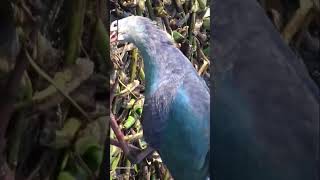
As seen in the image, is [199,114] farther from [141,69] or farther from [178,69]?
[141,69]

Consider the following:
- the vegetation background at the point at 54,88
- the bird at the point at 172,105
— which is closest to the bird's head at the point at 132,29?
the bird at the point at 172,105

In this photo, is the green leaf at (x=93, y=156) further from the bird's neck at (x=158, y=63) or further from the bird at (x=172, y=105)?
the bird's neck at (x=158, y=63)

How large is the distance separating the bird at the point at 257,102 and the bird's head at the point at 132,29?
636mm

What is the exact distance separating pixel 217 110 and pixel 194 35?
96 cm

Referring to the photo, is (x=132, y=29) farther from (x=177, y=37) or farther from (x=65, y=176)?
(x=65, y=176)

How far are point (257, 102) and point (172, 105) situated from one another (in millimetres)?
464

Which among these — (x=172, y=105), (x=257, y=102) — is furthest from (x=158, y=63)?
(x=257, y=102)

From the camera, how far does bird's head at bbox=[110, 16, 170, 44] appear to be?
1.43 m

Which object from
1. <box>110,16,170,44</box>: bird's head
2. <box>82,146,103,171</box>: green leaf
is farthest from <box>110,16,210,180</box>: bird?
<box>82,146,103,171</box>: green leaf

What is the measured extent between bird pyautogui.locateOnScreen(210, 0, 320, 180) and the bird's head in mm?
636

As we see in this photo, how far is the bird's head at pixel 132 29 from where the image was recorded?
4.69ft

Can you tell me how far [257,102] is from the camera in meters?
0.78

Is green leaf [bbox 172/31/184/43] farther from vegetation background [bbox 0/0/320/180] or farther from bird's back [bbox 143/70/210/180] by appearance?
vegetation background [bbox 0/0/320/180]

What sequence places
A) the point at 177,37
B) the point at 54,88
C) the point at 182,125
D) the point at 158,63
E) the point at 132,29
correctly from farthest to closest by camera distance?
the point at 177,37 < the point at 132,29 < the point at 158,63 < the point at 182,125 < the point at 54,88
